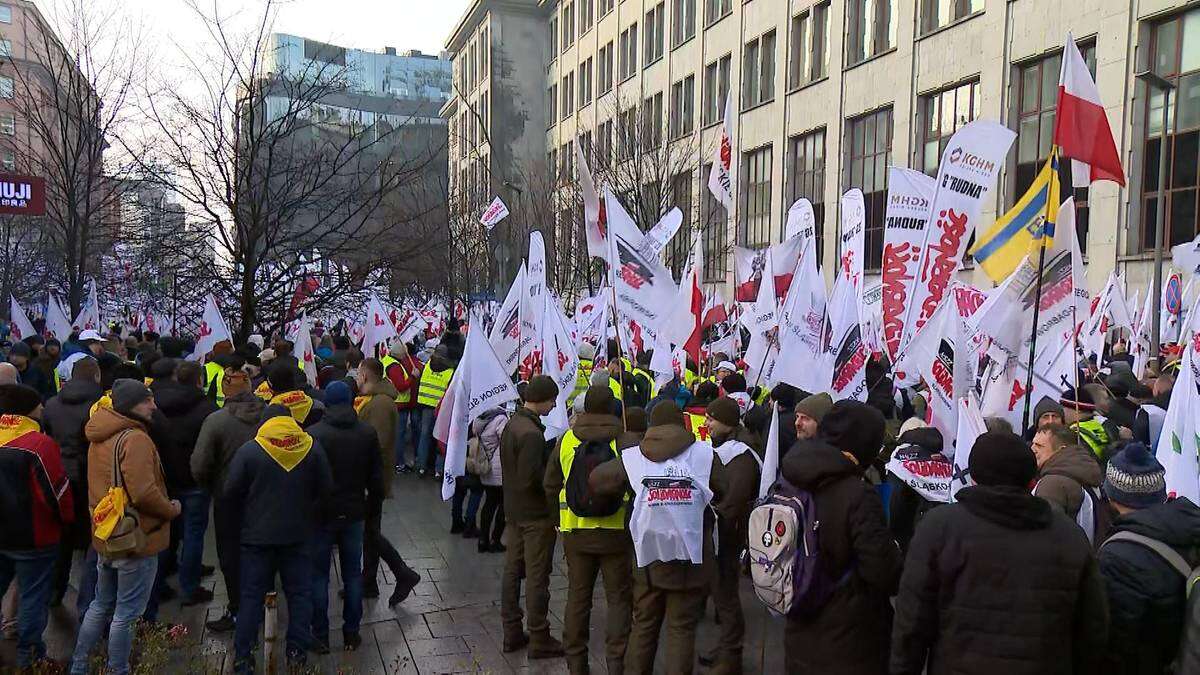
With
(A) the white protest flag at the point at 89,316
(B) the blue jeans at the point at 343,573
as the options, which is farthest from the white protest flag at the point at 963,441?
(A) the white protest flag at the point at 89,316

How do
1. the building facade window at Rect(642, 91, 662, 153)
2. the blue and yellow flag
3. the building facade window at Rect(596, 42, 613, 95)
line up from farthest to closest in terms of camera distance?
the building facade window at Rect(596, 42, 613, 95)
the building facade window at Rect(642, 91, 662, 153)
the blue and yellow flag

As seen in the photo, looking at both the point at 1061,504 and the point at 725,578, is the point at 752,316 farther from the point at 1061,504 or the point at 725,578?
the point at 1061,504

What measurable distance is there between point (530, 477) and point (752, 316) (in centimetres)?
548

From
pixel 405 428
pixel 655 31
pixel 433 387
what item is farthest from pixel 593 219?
pixel 655 31

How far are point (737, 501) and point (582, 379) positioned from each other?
5224 mm

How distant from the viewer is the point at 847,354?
839cm

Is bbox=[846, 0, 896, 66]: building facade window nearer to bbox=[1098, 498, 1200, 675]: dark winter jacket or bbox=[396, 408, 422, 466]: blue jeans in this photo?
bbox=[396, 408, 422, 466]: blue jeans

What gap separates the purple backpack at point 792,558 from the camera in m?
3.84

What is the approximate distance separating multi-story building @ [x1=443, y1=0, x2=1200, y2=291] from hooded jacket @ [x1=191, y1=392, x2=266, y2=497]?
8000mm

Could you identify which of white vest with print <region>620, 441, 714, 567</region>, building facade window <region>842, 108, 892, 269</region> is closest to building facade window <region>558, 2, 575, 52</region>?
building facade window <region>842, 108, 892, 269</region>

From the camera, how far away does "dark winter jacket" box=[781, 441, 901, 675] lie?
12.4 feet

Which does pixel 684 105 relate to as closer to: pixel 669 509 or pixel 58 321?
pixel 58 321

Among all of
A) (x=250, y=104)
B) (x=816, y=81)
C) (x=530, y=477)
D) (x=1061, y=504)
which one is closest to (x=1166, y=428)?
(x=1061, y=504)

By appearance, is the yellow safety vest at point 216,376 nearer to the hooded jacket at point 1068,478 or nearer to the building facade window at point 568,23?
the hooded jacket at point 1068,478
